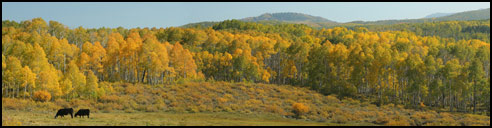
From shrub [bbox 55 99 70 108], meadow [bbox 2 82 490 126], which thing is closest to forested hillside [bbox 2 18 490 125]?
shrub [bbox 55 99 70 108]

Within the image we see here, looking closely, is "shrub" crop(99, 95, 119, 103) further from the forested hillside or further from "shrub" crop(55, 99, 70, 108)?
"shrub" crop(55, 99, 70, 108)

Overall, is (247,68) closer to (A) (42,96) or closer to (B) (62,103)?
(B) (62,103)

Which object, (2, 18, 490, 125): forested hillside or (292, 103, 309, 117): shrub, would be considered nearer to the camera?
(292, 103, 309, 117): shrub

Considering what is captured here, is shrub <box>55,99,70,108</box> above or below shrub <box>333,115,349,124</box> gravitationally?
above

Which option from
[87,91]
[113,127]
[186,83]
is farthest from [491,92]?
[87,91]

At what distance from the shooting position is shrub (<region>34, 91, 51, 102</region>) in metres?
47.3

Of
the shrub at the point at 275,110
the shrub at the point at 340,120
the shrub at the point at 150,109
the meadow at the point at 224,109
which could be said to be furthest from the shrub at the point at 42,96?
the shrub at the point at 340,120

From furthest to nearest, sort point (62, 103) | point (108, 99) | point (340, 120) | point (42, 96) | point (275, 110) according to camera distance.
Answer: point (108, 99)
point (275, 110)
point (42, 96)
point (62, 103)
point (340, 120)

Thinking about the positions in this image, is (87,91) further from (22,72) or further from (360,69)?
(360,69)

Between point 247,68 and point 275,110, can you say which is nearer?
point 275,110

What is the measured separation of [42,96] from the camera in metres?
47.3

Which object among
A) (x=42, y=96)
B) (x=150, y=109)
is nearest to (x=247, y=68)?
(x=150, y=109)

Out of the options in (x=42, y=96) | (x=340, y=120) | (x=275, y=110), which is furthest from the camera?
(x=275, y=110)

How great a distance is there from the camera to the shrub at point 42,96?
1861 inches
